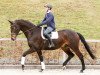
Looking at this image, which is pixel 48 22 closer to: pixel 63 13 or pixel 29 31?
pixel 29 31

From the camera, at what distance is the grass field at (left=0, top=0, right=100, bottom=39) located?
24.0m

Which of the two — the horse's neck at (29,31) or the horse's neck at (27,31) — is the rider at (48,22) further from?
the horse's neck at (27,31)

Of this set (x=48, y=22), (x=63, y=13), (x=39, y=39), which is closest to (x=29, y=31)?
(x=39, y=39)

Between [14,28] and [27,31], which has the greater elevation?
[14,28]

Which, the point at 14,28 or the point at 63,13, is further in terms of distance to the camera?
the point at 63,13

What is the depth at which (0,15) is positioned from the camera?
997 inches

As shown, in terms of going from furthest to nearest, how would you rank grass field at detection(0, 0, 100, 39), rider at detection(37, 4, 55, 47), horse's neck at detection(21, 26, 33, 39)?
grass field at detection(0, 0, 100, 39) < horse's neck at detection(21, 26, 33, 39) < rider at detection(37, 4, 55, 47)

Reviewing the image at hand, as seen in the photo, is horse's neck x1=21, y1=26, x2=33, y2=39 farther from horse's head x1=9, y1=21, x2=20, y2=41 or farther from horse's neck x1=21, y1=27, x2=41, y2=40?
horse's head x1=9, y1=21, x2=20, y2=41

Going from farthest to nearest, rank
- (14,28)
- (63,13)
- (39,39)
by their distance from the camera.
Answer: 1. (63,13)
2. (39,39)
3. (14,28)

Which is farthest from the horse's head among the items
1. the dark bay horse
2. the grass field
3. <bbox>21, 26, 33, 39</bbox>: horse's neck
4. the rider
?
the grass field

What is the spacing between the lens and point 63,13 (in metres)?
25.9

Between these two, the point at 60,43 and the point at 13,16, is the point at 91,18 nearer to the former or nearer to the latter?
the point at 13,16

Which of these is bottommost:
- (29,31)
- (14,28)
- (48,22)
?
(29,31)

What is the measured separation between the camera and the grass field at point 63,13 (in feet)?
78.9
